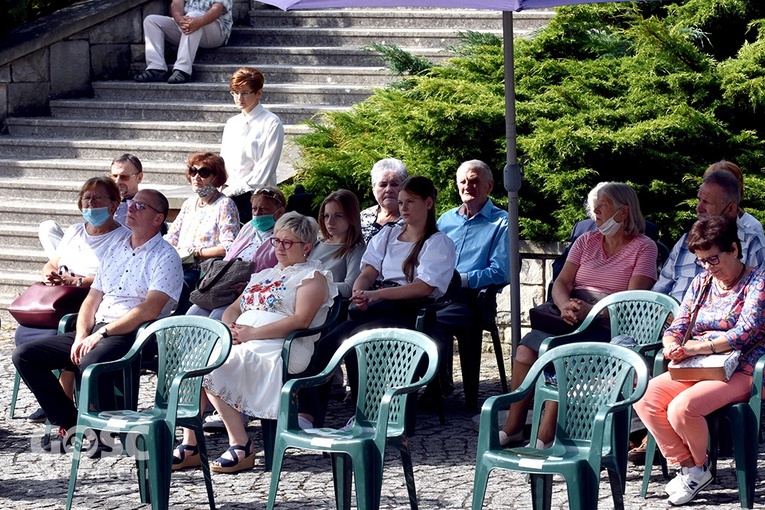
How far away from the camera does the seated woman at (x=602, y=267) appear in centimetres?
656

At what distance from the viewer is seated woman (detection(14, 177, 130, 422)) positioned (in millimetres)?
7230

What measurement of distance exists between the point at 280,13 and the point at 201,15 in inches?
49.9

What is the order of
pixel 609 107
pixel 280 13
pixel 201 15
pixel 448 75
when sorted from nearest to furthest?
pixel 609 107, pixel 448 75, pixel 201 15, pixel 280 13

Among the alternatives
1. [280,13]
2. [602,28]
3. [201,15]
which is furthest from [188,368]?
[280,13]

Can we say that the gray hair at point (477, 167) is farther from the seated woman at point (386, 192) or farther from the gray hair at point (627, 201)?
the gray hair at point (627, 201)

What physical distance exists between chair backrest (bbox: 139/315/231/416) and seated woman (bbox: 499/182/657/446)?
1.60 m

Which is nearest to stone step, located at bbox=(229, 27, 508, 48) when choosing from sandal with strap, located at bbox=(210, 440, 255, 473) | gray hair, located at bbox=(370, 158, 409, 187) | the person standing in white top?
the person standing in white top

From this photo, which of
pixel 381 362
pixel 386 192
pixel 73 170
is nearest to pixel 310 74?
pixel 73 170

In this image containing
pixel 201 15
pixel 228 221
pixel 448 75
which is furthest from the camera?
pixel 201 15

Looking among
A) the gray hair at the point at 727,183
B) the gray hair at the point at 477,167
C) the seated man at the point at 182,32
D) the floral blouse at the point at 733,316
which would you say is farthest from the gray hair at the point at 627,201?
the seated man at the point at 182,32

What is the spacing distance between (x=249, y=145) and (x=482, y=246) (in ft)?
6.74

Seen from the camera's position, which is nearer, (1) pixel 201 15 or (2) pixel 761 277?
(2) pixel 761 277

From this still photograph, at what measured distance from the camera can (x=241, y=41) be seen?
42.8 feet

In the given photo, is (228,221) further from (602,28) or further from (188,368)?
(602,28)
